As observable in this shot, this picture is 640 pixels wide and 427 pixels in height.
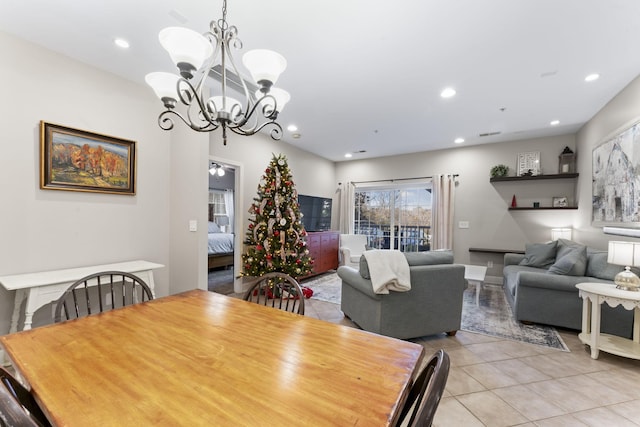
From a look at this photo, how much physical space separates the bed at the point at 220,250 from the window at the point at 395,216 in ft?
10.1

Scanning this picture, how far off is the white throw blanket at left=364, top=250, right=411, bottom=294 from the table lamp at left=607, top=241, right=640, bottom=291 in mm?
1779

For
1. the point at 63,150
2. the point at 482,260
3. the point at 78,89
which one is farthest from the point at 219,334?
the point at 482,260

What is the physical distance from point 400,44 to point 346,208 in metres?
4.80

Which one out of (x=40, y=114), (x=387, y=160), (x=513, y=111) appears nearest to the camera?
(x=40, y=114)

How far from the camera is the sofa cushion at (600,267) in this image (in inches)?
123

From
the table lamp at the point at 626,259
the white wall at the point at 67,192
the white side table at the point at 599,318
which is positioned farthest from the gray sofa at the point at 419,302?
the white wall at the point at 67,192

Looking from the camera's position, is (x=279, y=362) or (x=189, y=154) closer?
(x=279, y=362)

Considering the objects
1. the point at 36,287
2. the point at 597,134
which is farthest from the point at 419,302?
the point at 597,134

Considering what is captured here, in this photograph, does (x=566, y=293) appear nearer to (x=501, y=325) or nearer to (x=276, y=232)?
(x=501, y=325)

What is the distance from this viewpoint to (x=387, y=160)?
6.61 m

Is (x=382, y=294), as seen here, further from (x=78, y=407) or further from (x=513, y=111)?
(x=513, y=111)

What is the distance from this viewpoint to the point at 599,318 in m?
2.48

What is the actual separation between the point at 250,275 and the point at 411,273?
8.05 feet

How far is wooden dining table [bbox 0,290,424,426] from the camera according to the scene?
0.77m
